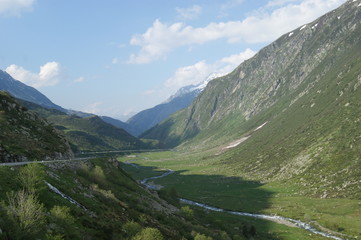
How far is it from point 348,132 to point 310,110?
5944 cm

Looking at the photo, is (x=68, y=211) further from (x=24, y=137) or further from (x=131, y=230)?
(x=24, y=137)

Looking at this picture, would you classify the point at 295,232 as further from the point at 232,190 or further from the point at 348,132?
the point at 348,132

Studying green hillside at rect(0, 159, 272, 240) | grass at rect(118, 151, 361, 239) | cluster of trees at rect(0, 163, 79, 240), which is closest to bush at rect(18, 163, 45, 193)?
green hillside at rect(0, 159, 272, 240)

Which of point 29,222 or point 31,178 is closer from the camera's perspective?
point 29,222

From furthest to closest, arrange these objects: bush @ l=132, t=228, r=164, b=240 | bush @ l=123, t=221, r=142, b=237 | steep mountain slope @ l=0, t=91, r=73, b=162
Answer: steep mountain slope @ l=0, t=91, r=73, b=162 → bush @ l=123, t=221, r=142, b=237 → bush @ l=132, t=228, r=164, b=240

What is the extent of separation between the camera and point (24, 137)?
6366 centimetres

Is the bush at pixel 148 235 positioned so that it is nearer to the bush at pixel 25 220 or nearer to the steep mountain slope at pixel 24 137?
the bush at pixel 25 220

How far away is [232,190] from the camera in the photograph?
12912cm

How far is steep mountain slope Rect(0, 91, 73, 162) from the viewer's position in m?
53.9

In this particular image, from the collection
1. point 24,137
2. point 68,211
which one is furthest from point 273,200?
point 68,211

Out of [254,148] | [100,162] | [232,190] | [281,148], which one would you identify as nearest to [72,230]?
[100,162]

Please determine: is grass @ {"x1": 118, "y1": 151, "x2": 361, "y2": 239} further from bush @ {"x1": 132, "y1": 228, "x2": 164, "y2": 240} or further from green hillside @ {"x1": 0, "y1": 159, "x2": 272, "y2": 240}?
bush @ {"x1": 132, "y1": 228, "x2": 164, "y2": 240}

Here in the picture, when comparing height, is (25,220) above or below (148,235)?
above

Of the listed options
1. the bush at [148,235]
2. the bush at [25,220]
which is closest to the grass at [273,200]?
the bush at [148,235]
